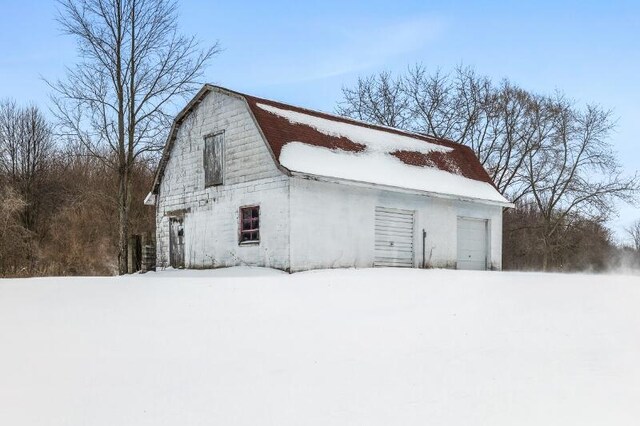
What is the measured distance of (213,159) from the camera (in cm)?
2008

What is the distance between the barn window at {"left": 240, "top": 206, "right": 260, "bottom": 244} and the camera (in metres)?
18.2

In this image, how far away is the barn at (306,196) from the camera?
17.5 metres

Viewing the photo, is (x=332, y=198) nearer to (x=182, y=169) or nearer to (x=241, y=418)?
(x=182, y=169)

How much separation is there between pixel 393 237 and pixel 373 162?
98.8 inches

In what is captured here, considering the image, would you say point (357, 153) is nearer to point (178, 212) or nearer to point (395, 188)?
point (395, 188)

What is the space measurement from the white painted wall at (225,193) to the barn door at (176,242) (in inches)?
10.6

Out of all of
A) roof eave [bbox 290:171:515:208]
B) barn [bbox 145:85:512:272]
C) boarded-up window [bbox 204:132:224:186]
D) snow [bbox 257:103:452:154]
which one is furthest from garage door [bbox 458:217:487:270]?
boarded-up window [bbox 204:132:224:186]

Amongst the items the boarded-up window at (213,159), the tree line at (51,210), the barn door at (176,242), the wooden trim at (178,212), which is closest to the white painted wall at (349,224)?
the boarded-up window at (213,159)

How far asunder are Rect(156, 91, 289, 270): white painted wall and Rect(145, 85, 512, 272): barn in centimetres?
4

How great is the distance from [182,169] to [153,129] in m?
2.53

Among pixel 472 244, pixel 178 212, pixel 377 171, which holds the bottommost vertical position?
pixel 472 244

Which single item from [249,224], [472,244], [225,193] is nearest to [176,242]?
[225,193]

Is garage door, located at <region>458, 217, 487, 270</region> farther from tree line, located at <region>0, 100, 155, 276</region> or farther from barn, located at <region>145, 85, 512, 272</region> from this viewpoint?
tree line, located at <region>0, 100, 155, 276</region>

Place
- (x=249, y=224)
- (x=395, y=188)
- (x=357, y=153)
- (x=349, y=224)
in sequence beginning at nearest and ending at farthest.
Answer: (x=349, y=224) → (x=249, y=224) → (x=395, y=188) → (x=357, y=153)
